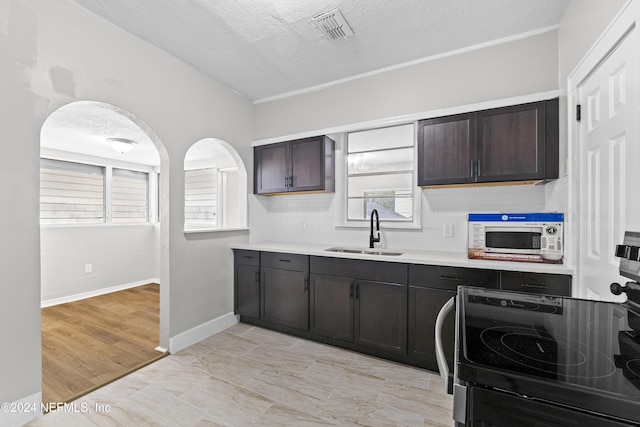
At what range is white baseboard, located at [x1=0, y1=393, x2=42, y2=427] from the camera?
1635mm

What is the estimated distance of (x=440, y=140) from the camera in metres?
2.51

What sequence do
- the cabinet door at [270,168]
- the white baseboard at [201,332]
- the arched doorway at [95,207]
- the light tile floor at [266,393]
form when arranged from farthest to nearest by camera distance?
the arched doorway at [95,207] → the cabinet door at [270,168] → the white baseboard at [201,332] → the light tile floor at [266,393]

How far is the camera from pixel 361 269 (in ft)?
8.45

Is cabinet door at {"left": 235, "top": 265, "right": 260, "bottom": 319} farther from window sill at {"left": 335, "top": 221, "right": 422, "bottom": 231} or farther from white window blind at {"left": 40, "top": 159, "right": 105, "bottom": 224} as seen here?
white window blind at {"left": 40, "top": 159, "right": 105, "bottom": 224}

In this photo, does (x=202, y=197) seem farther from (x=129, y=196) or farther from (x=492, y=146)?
(x=492, y=146)

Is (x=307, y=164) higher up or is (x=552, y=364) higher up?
(x=307, y=164)

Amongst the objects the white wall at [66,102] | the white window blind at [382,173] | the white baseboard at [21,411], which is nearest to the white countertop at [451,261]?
the white window blind at [382,173]

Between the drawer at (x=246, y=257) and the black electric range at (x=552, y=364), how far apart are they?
8.13ft

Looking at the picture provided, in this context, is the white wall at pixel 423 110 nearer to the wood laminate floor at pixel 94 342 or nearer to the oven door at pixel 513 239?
the oven door at pixel 513 239

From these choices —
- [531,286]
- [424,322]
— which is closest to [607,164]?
[531,286]

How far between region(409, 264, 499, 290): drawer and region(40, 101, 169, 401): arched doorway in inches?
124

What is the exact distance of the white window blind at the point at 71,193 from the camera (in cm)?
445

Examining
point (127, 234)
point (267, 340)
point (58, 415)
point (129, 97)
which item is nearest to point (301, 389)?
point (267, 340)

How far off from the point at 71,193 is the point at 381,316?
5.39 meters
